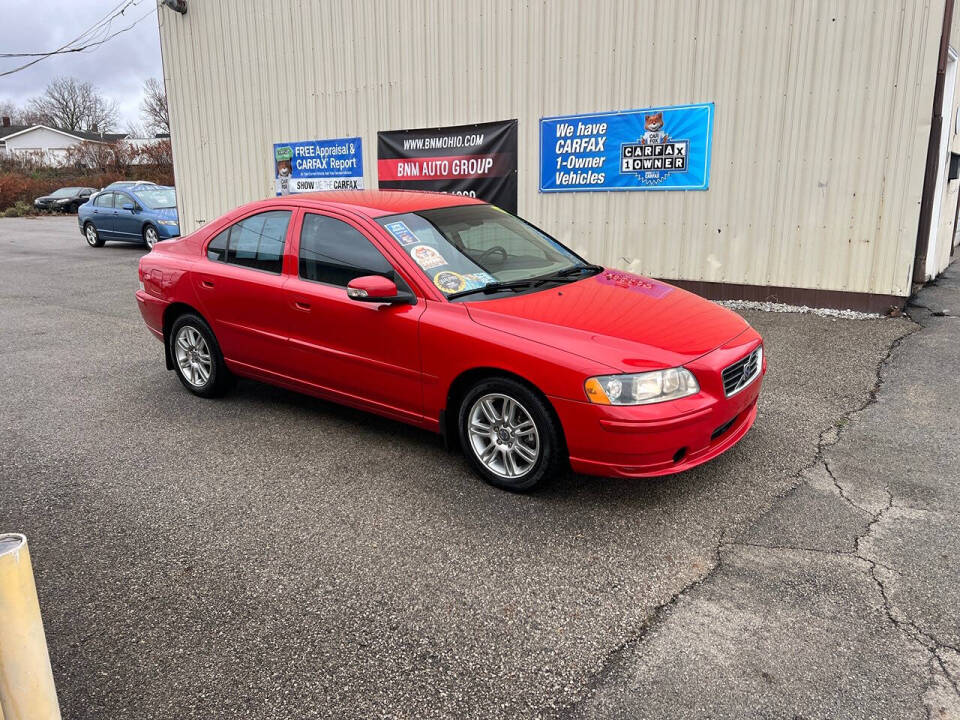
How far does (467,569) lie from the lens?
3.41 m

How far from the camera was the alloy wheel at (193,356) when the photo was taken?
584 cm

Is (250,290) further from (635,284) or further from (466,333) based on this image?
(635,284)

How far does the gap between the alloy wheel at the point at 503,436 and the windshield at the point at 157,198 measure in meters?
15.7

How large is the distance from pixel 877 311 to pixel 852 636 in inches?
250

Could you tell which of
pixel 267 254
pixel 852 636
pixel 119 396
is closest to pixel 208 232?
pixel 267 254

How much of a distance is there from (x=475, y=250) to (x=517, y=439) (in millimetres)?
1430

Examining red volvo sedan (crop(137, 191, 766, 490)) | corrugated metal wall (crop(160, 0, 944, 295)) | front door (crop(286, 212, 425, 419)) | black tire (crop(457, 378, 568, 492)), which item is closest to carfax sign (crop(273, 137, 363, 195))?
corrugated metal wall (crop(160, 0, 944, 295))

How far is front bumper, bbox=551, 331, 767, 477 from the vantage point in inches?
145

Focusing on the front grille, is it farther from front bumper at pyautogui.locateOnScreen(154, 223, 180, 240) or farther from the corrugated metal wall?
front bumper at pyautogui.locateOnScreen(154, 223, 180, 240)

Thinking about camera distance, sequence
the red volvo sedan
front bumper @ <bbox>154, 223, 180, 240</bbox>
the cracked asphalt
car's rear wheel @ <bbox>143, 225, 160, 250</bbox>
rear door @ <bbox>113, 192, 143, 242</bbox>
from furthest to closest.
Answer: rear door @ <bbox>113, 192, 143, 242</bbox> < car's rear wheel @ <bbox>143, 225, 160, 250</bbox> < front bumper @ <bbox>154, 223, 180, 240</bbox> < the red volvo sedan < the cracked asphalt

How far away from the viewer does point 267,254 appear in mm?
5301

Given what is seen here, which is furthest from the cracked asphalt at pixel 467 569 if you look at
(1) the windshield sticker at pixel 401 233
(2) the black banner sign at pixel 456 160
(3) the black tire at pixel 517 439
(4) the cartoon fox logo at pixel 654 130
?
(2) the black banner sign at pixel 456 160

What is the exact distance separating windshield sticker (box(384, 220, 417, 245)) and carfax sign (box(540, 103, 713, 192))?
5401 mm

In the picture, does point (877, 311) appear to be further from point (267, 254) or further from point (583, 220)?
point (267, 254)
